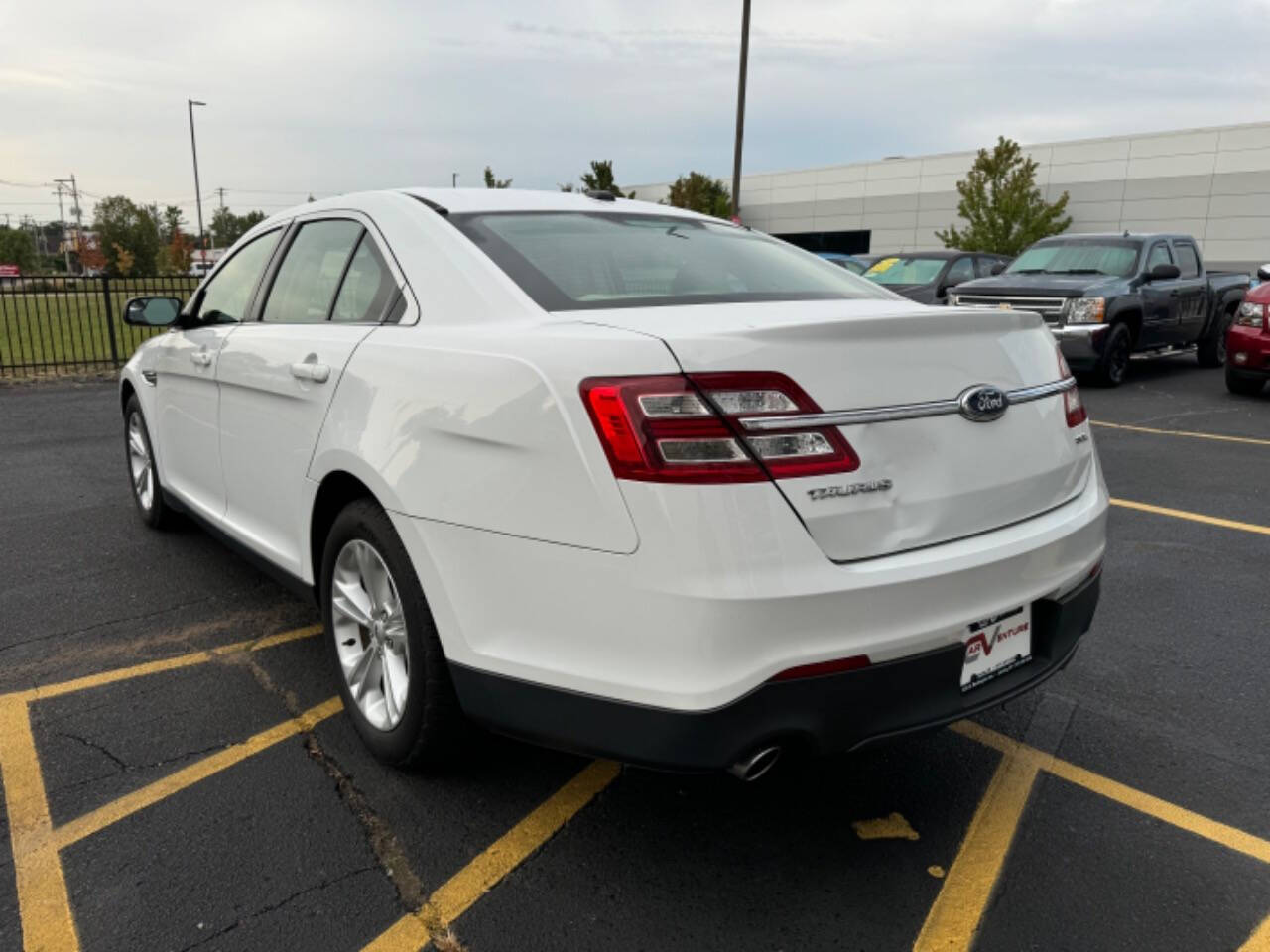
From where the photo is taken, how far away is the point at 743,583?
186cm

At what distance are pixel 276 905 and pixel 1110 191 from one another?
39.4 metres

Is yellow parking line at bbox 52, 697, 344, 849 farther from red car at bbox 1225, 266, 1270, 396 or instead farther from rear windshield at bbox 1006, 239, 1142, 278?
rear windshield at bbox 1006, 239, 1142, 278

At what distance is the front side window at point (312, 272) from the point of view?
313 cm

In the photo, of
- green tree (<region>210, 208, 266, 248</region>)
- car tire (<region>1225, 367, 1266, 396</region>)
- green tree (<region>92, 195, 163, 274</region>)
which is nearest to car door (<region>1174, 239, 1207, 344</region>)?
car tire (<region>1225, 367, 1266, 396</region>)

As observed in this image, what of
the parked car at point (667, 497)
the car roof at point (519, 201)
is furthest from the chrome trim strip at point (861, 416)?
the car roof at point (519, 201)

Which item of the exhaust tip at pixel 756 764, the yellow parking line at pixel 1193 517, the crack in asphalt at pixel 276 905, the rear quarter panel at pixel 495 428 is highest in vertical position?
the rear quarter panel at pixel 495 428

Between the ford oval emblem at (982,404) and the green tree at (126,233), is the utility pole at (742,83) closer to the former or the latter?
the ford oval emblem at (982,404)

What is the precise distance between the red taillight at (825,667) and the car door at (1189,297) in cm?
1200

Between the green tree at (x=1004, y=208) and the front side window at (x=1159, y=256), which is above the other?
the green tree at (x=1004, y=208)

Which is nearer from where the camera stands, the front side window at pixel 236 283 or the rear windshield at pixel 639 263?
the rear windshield at pixel 639 263

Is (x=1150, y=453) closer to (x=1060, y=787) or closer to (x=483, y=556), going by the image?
(x=1060, y=787)

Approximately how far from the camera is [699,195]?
40.2m

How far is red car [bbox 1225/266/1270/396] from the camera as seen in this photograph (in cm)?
970

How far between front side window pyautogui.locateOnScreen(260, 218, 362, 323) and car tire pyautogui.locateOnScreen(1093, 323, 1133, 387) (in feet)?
32.7
